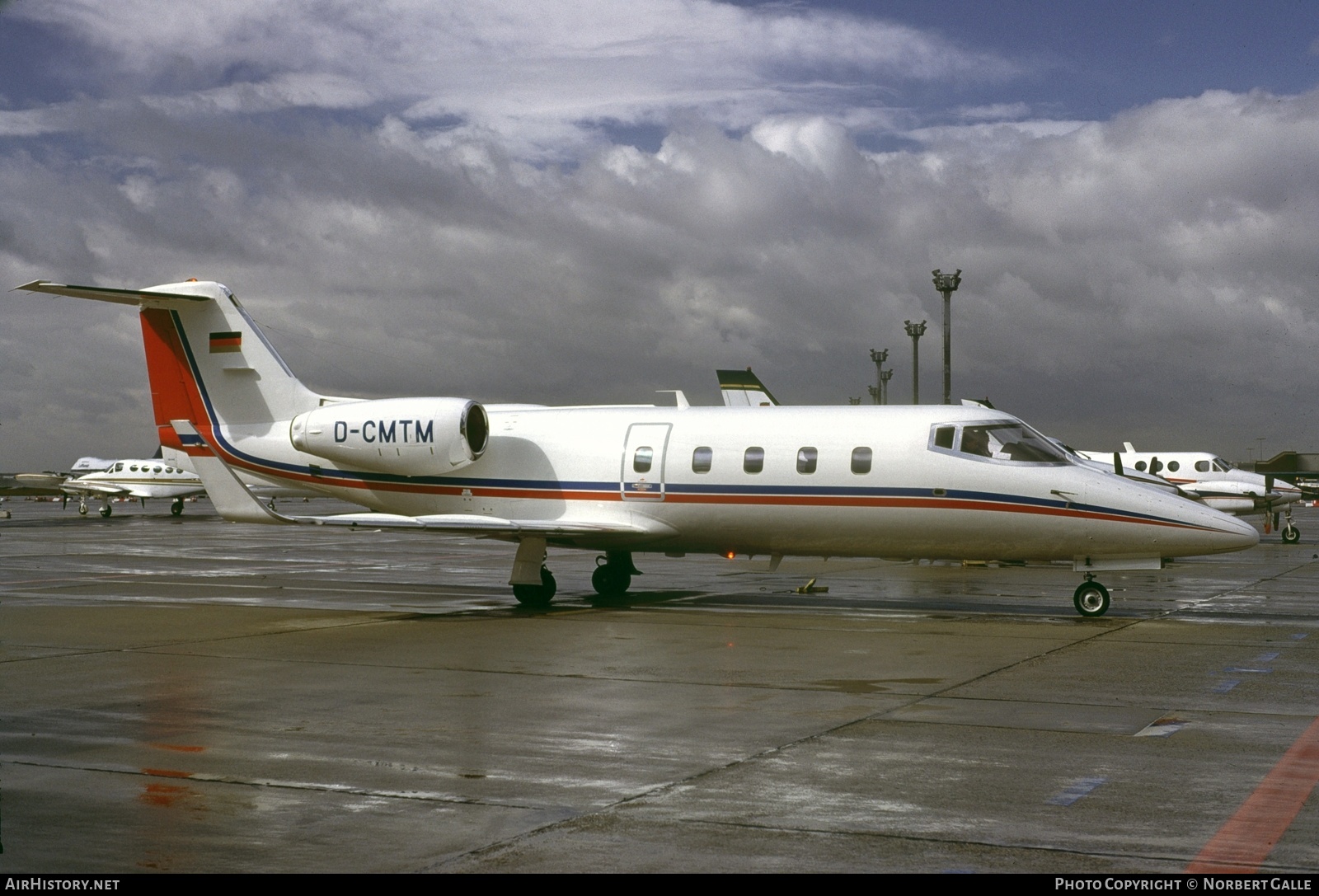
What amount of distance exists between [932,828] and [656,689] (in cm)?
484

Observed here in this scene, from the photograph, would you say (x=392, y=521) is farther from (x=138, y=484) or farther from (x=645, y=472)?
(x=138, y=484)

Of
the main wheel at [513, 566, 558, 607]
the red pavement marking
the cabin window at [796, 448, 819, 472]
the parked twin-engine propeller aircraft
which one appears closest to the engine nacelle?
the parked twin-engine propeller aircraft

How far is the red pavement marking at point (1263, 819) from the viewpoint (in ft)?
19.3

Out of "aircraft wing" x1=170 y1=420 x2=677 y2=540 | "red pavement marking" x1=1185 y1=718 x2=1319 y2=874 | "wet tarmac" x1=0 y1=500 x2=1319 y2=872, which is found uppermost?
"aircraft wing" x1=170 y1=420 x2=677 y2=540

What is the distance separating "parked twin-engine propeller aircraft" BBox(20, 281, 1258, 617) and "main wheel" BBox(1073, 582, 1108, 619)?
3 cm

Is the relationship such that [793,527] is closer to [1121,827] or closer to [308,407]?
[308,407]

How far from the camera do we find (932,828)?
6.52 meters

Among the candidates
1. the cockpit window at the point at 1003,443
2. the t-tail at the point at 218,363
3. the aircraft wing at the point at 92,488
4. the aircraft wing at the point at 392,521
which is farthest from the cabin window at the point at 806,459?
the aircraft wing at the point at 92,488

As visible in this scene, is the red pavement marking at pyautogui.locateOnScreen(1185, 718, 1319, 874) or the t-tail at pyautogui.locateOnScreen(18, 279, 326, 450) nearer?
the red pavement marking at pyautogui.locateOnScreen(1185, 718, 1319, 874)

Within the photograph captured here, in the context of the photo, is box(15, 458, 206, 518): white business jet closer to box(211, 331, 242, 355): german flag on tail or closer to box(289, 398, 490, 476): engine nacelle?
box(211, 331, 242, 355): german flag on tail

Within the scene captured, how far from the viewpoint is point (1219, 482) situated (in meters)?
38.3

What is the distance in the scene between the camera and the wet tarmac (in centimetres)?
624

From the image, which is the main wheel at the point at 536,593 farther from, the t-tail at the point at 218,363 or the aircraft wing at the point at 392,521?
the t-tail at the point at 218,363

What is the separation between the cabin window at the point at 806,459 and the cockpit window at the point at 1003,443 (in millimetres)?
1669
